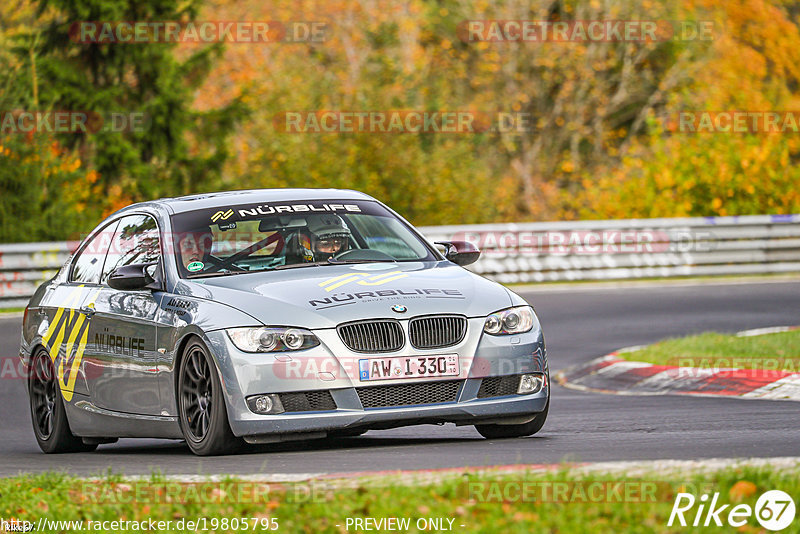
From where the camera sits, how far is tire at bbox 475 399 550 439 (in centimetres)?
898

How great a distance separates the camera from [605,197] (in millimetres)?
30266

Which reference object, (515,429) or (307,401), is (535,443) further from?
(307,401)

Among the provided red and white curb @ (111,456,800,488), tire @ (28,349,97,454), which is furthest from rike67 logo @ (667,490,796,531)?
tire @ (28,349,97,454)

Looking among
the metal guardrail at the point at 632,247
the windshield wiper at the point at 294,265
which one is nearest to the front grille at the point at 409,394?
the windshield wiper at the point at 294,265

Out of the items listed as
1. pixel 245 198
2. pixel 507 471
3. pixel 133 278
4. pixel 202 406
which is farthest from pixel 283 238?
pixel 507 471

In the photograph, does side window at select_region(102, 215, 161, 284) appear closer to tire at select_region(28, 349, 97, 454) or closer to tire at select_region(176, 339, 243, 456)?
tire at select_region(28, 349, 97, 454)

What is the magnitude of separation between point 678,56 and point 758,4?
21.4 feet

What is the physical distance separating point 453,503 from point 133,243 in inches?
188

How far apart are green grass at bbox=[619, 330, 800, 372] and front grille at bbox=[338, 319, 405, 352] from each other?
4.86 metres

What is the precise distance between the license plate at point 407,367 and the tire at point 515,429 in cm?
87

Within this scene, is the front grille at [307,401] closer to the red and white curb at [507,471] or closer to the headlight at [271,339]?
the headlight at [271,339]

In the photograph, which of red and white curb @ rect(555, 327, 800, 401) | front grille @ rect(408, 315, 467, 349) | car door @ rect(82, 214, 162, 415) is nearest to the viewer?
front grille @ rect(408, 315, 467, 349)

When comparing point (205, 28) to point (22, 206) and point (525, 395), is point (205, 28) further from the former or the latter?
point (525, 395)

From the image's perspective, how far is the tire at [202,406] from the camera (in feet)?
27.1
